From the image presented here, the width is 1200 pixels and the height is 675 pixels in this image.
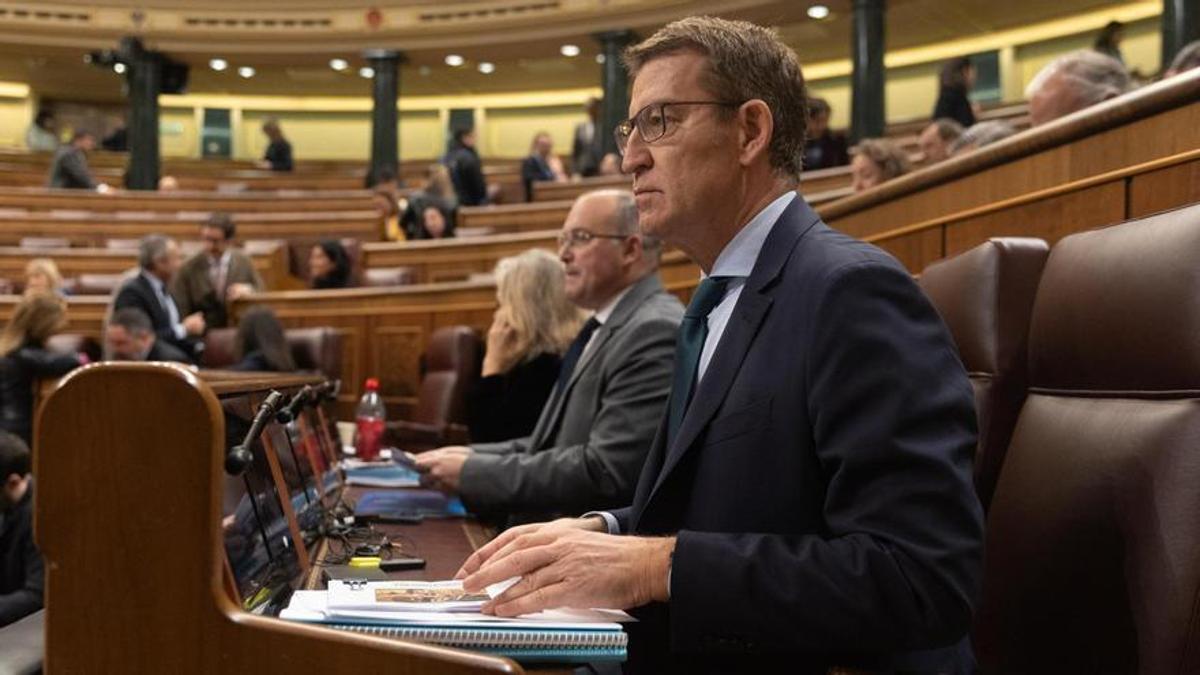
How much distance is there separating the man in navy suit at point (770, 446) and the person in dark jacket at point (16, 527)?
159 cm

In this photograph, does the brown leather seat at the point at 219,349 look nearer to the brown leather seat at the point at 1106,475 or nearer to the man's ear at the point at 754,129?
the man's ear at the point at 754,129

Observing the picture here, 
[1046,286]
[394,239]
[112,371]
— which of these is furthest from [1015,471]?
[394,239]

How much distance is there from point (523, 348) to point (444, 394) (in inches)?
73.4

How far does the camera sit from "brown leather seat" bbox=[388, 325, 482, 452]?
4.45 meters

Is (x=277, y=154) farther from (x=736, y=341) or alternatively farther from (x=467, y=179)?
(x=736, y=341)

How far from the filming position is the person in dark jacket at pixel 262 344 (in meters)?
4.47

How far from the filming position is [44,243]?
7777 mm

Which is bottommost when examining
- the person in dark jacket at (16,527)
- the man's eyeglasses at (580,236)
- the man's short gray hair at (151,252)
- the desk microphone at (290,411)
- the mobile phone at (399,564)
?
the person in dark jacket at (16,527)

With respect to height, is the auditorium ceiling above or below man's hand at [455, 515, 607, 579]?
above

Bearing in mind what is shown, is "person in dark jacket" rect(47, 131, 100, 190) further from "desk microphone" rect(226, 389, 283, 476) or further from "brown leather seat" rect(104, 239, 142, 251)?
"desk microphone" rect(226, 389, 283, 476)

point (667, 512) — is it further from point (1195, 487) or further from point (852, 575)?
point (1195, 487)

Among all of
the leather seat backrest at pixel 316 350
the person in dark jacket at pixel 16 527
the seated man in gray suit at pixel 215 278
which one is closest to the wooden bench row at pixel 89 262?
the seated man in gray suit at pixel 215 278

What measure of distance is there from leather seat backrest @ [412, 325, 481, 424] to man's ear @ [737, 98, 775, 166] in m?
3.42

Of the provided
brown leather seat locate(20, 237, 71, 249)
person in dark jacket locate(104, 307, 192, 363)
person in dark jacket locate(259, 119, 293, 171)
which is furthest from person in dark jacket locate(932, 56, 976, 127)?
person in dark jacket locate(259, 119, 293, 171)
